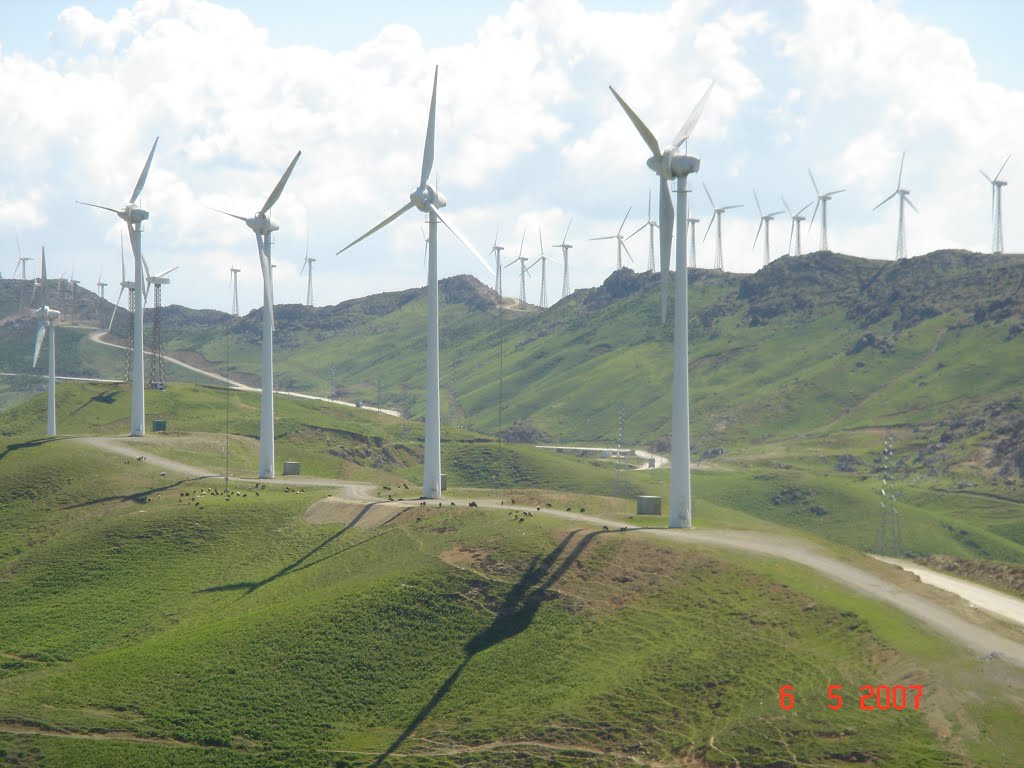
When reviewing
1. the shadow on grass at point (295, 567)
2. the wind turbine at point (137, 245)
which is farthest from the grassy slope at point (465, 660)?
the wind turbine at point (137, 245)

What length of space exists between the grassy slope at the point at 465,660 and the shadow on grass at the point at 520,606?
214 mm

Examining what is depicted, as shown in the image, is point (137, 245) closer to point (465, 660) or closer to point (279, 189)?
point (279, 189)

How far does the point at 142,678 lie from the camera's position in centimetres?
9200

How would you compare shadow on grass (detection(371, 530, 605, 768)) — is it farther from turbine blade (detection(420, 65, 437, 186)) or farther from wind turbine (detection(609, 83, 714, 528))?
turbine blade (detection(420, 65, 437, 186))

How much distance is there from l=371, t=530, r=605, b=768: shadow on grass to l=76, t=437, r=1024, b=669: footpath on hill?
7.18 metres

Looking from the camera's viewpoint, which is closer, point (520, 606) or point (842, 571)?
point (520, 606)

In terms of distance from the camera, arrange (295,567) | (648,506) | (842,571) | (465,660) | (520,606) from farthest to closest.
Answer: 1. (648,506)
2. (295,567)
3. (842,571)
4. (520,606)
5. (465,660)

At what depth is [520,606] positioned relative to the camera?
96.6 metres

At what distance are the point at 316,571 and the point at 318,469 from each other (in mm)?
85471

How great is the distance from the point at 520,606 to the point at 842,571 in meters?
30.7

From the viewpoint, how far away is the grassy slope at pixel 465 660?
253 ft

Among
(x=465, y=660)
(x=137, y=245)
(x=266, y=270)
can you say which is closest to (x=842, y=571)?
(x=465, y=660)

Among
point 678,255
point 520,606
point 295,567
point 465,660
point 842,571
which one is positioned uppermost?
point 678,255

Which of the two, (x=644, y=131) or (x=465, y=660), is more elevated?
(x=644, y=131)
